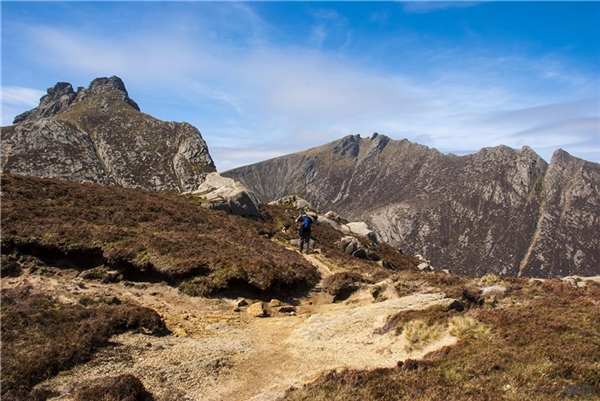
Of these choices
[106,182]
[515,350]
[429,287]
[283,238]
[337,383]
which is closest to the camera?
[337,383]

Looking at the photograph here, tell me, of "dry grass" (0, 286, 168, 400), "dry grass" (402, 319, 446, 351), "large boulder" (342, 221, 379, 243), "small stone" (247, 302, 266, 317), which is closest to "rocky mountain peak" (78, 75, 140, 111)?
"large boulder" (342, 221, 379, 243)

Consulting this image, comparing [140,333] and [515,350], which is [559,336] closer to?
[515,350]

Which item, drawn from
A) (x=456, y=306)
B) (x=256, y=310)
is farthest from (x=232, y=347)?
(x=456, y=306)

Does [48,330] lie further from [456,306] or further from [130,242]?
[456,306]

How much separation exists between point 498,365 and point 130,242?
762 inches

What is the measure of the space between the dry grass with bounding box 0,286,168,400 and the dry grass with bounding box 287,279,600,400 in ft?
21.6

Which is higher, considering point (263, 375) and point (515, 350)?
point (515, 350)

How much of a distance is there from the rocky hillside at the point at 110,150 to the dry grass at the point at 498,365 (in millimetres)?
104503

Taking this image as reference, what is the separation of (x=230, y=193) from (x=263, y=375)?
3259 centimetres

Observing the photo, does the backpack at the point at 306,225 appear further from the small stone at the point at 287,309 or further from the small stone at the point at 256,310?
the small stone at the point at 256,310

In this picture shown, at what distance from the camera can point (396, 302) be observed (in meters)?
16.9

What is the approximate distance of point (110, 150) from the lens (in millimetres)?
121375

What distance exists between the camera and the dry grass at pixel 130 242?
19.7 meters

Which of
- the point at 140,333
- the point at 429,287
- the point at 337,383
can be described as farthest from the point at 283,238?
the point at 337,383
